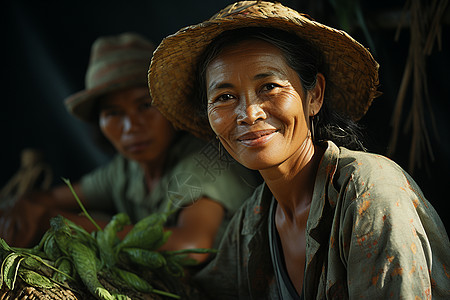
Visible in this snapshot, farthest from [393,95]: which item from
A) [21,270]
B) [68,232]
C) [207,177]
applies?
[21,270]

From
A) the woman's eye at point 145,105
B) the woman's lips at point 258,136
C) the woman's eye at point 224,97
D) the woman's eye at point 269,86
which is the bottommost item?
the woman's eye at point 145,105

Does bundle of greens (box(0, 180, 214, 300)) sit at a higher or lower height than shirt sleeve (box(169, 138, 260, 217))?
higher

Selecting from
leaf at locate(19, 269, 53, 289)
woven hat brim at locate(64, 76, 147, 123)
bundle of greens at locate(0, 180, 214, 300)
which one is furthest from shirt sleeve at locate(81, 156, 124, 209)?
leaf at locate(19, 269, 53, 289)

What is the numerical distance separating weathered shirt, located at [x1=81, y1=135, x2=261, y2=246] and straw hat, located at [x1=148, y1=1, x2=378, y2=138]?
216 mm

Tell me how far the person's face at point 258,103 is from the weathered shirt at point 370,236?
0.16 metres

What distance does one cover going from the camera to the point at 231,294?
1.80m

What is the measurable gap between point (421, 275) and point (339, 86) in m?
0.68

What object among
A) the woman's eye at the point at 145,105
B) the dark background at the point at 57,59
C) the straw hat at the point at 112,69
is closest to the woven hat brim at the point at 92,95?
the straw hat at the point at 112,69

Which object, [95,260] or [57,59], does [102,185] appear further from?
[95,260]

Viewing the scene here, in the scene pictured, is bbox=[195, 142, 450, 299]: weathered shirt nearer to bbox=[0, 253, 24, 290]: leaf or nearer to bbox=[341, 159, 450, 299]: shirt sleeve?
bbox=[341, 159, 450, 299]: shirt sleeve

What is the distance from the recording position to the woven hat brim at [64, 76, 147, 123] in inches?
98.3

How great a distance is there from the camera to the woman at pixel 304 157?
1211 mm

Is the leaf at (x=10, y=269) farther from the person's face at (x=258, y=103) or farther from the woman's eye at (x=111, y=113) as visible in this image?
the woman's eye at (x=111, y=113)

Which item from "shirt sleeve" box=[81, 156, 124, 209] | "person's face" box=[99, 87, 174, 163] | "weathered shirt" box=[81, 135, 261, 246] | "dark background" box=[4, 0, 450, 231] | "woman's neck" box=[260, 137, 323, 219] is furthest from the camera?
"dark background" box=[4, 0, 450, 231]
